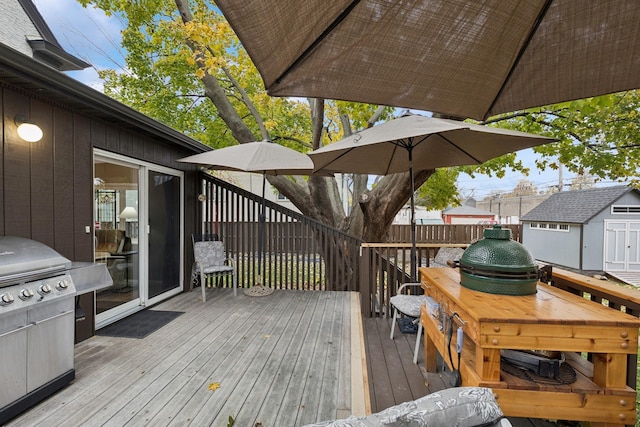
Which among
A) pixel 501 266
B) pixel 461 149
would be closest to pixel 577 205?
pixel 461 149

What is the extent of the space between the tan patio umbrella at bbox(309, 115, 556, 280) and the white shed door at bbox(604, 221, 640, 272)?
12383 millimetres

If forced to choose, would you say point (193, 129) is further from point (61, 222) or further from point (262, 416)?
point (262, 416)

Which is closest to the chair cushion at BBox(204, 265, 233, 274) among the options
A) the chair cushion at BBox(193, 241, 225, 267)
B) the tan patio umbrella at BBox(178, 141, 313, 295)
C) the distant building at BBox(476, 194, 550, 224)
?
the chair cushion at BBox(193, 241, 225, 267)

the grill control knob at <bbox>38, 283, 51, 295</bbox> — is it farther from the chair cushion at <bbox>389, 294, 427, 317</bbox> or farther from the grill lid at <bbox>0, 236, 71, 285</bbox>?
the chair cushion at <bbox>389, 294, 427, 317</bbox>

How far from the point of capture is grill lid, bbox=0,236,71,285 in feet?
6.39

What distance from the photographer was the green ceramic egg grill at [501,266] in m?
1.81

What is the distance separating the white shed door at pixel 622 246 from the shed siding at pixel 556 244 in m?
0.89

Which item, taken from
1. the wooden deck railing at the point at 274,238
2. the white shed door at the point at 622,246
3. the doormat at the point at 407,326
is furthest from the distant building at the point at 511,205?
the doormat at the point at 407,326

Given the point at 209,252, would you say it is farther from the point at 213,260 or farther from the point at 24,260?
the point at 24,260

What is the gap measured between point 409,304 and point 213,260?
3329 mm

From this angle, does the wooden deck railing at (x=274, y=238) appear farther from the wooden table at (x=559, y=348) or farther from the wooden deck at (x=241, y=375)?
the wooden table at (x=559, y=348)

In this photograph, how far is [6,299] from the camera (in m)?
1.87

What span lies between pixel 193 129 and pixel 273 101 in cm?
302

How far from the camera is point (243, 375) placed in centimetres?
255
